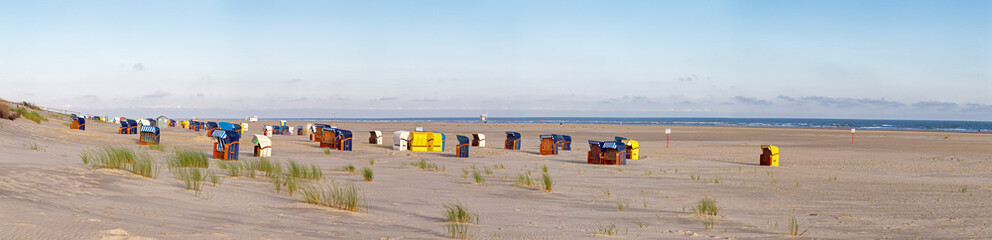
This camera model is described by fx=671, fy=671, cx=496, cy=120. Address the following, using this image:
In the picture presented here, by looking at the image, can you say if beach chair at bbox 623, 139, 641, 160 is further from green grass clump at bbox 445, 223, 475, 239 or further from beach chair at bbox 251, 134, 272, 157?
green grass clump at bbox 445, 223, 475, 239

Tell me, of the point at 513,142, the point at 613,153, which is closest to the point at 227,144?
the point at 613,153

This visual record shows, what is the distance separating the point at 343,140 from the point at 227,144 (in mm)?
8152

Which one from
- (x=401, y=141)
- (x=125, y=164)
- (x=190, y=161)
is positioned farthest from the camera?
(x=401, y=141)

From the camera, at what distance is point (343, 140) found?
88.9ft

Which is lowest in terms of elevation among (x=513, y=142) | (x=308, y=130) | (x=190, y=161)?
(x=190, y=161)

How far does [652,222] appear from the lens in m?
9.49

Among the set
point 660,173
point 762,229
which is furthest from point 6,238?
point 660,173

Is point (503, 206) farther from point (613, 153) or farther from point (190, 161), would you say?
point (613, 153)

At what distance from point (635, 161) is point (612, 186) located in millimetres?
9030

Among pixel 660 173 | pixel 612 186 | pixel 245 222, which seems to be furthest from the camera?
pixel 660 173

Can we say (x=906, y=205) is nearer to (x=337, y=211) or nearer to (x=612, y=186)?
(x=612, y=186)

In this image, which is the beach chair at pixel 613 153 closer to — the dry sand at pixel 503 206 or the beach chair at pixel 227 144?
the dry sand at pixel 503 206

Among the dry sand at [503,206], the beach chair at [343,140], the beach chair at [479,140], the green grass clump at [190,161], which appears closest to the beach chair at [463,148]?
the beach chair at [343,140]

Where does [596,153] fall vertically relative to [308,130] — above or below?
below
